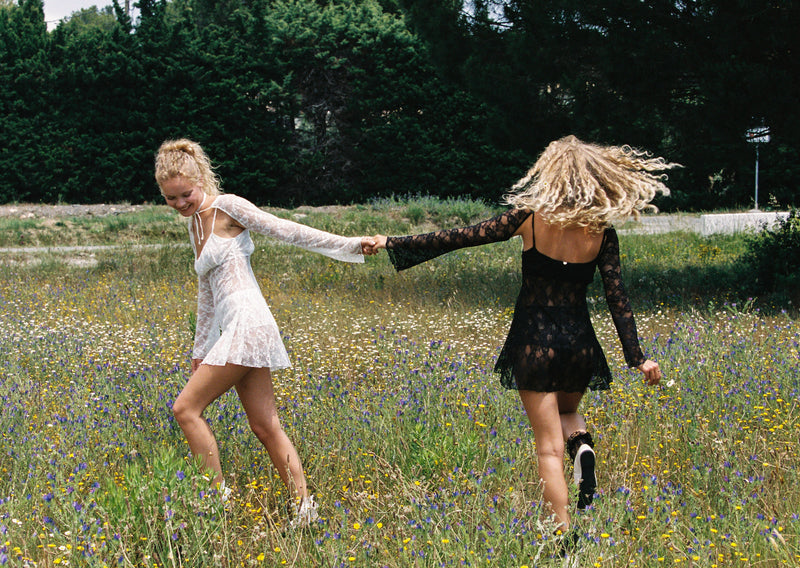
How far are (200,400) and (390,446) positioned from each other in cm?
105

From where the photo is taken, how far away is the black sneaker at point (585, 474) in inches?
124

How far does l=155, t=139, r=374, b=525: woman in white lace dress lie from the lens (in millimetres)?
3156

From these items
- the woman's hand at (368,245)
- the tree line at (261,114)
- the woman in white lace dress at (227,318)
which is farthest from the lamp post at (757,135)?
the woman in white lace dress at (227,318)

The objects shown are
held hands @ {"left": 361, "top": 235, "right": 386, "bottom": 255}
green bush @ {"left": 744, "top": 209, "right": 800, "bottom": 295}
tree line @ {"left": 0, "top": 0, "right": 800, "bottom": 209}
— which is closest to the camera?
held hands @ {"left": 361, "top": 235, "right": 386, "bottom": 255}

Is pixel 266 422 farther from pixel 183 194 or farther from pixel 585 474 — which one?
pixel 585 474

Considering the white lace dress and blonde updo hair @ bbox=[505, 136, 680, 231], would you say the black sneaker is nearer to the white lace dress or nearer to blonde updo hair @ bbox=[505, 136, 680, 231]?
blonde updo hair @ bbox=[505, 136, 680, 231]

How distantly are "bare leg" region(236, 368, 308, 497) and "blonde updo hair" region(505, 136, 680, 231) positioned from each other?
1338 millimetres

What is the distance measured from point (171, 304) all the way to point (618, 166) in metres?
6.09

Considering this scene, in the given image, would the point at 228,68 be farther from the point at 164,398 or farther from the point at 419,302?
the point at 164,398

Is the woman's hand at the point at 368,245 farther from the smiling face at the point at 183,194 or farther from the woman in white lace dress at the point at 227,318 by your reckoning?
the smiling face at the point at 183,194

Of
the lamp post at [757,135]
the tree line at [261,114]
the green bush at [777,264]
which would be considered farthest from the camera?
the tree line at [261,114]

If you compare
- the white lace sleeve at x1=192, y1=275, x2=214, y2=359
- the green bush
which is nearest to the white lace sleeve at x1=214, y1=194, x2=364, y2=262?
the white lace sleeve at x1=192, y1=275, x2=214, y2=359

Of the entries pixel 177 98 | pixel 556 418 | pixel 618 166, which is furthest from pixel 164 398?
pixel 177 98

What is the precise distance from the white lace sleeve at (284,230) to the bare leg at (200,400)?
0.64 metres
